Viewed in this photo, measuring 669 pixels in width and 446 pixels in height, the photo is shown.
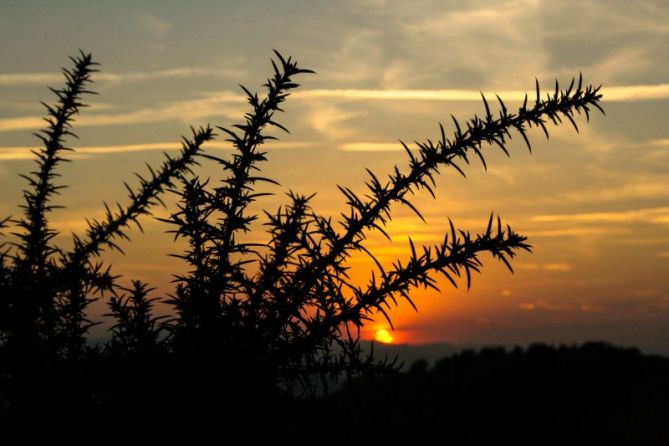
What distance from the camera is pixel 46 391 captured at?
164 centimetres

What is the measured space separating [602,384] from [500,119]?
18.2 feet

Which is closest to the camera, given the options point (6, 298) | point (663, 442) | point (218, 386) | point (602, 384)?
point (218, 386)

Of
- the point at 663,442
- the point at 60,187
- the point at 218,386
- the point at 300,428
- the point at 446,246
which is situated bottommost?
the point at 663,442

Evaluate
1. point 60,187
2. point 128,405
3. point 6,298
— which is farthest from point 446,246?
point 60,187

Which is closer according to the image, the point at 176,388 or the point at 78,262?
the point at 176,388

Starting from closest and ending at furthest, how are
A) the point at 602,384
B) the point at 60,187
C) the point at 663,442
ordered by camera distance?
the point at 60,187
the point at 663,442
the point at 602,384

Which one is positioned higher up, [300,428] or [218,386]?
[218,386]

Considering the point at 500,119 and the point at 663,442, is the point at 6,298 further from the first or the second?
the point at 663,442

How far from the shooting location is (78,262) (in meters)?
2.27

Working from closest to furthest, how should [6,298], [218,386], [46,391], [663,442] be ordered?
[218,386]
[46,391]
[6,298]
[663,442]

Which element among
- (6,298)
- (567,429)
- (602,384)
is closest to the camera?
(6,298)

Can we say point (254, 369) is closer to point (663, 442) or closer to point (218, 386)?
point (218, 386)

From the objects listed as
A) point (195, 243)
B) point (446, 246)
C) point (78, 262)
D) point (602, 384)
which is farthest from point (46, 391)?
point (602, 384)

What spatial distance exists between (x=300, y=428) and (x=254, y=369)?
0.19 metres
